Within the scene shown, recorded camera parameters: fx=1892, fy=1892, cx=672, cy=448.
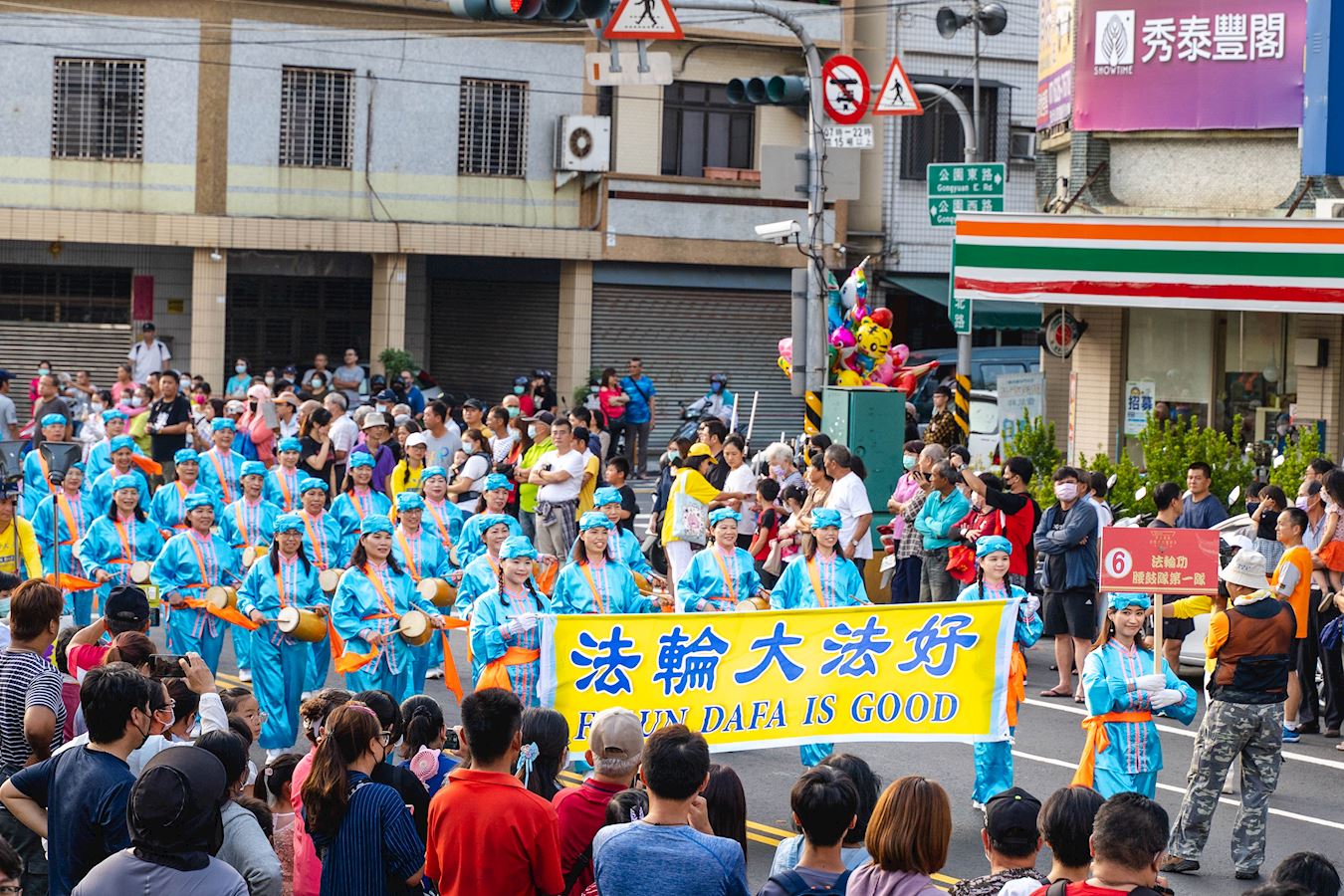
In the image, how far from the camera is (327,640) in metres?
12.4

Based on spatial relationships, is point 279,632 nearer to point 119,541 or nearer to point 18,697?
point 119,541

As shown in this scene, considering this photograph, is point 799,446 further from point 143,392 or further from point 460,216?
point 460,216

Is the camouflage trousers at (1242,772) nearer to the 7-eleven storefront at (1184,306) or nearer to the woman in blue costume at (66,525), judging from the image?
the woman in blue costume at (66,525)

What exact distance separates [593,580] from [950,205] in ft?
36.1

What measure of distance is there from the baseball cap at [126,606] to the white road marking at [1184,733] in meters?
7.03

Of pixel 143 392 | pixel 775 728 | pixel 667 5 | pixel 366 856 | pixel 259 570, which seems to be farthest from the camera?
pixel 143 392

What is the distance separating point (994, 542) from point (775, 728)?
205 cm

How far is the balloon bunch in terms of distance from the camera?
61.0ft

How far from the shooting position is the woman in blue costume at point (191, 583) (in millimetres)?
12898

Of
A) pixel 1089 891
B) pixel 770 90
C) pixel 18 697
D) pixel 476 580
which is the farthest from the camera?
pixel 770 90

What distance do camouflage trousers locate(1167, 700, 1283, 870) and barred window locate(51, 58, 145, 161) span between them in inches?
913

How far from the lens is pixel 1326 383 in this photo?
19.1 m

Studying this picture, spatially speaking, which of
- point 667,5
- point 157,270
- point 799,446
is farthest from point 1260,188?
point 157,270

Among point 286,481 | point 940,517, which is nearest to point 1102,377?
point 940,517
